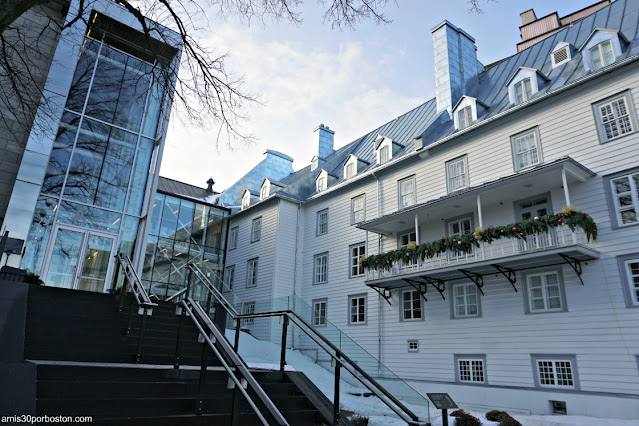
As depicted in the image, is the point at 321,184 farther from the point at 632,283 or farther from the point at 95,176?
the point at 632,283

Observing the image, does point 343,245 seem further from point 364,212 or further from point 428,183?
point 428,183

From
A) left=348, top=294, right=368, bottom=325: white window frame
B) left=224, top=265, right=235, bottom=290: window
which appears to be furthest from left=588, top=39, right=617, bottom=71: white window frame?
left=224, top=265, right=235, bottom=290: window

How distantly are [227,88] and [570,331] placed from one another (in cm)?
1222

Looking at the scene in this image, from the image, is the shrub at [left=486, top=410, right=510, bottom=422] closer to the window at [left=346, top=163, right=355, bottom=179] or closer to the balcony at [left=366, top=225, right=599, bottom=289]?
the balcony at [left=366, top=225, right=599, bottom=289]

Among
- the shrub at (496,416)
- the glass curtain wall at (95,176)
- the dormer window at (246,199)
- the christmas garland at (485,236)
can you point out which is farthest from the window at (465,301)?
the dormer window at (246,199)

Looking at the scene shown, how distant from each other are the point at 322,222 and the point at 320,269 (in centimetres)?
277

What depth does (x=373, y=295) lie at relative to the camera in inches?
774

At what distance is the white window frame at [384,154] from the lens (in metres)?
21.6

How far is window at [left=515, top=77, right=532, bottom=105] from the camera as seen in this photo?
16438 millimetres

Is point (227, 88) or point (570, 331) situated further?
point (570, 331)

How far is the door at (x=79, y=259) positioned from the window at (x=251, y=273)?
12424 mm

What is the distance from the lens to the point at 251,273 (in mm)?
26859

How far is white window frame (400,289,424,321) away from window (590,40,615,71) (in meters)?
10.5

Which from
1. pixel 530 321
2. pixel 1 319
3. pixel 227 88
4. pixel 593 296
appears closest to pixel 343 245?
pixel 530 321
